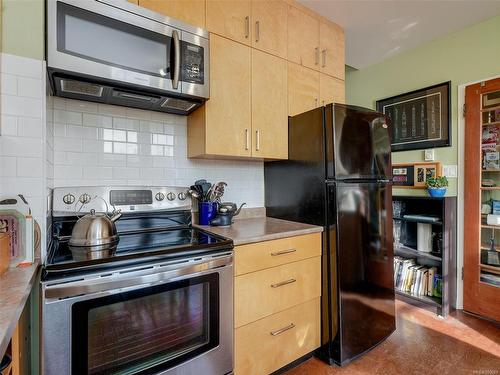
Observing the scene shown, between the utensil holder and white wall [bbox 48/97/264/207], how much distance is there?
219 mm

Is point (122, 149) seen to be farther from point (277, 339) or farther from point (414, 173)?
point (414, 173)

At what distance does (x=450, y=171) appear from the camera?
2.44 meters

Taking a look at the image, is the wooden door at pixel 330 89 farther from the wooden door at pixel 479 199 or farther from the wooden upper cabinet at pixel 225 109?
the wooden door at pixel 479 199

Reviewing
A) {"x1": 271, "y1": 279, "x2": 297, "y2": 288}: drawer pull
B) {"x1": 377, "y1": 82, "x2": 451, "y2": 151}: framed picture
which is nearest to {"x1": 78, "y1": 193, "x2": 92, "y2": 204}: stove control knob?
{"x1": 271, "y1": 279, "x2": 297, "y2": 288}: drawer pull

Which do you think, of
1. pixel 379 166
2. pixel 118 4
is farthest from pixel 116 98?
pixel 379 166

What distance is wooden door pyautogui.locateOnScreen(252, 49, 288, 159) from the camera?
5.99ft

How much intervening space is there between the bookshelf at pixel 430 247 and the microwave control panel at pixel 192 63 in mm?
2187

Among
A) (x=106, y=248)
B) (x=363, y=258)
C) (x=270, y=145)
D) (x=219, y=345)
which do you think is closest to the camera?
(x=106, y=248)

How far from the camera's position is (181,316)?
4.02 ft

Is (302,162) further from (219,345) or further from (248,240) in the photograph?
(219,345)

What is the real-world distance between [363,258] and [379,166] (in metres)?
0.65

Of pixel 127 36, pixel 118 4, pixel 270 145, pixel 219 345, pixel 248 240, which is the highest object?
pixel 118 4

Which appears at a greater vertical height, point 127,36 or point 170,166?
point 127,36

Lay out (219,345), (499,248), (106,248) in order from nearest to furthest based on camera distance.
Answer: (106,248), (219,345), (499,248)
